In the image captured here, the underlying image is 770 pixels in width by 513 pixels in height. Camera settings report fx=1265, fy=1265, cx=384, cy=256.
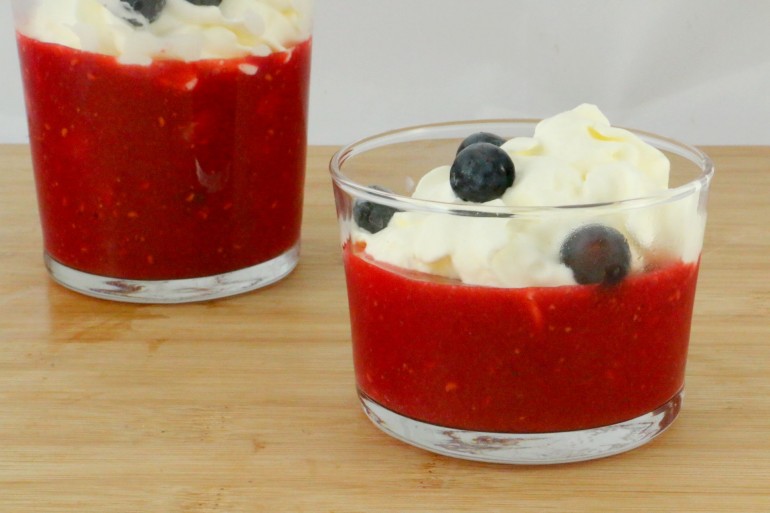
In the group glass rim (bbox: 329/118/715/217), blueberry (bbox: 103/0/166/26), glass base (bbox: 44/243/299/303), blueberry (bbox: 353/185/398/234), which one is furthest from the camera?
glass base (bbox: 44/243/299/303)

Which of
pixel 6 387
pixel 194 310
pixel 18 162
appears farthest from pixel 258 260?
pixel 18 162

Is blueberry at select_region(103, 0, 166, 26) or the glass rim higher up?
blueberry at select_region(103, 0, 166, 26)

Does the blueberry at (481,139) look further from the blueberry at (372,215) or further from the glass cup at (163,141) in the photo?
the glass cup at (163,141)

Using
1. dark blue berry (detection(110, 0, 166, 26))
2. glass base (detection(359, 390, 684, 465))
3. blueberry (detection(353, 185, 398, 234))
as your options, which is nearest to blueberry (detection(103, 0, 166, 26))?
dark blue berry (detection(110, 0, 166, 26))

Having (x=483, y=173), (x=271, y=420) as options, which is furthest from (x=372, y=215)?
(x=271, y=420)

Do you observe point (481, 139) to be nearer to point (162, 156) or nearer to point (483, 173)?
point (483, 173)

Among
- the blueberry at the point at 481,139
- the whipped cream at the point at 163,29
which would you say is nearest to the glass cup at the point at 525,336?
the blueberry at the point at 481,139

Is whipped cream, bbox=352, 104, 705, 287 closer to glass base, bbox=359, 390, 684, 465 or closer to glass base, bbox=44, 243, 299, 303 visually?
glass base, bbox=359, 390, 684, 465
